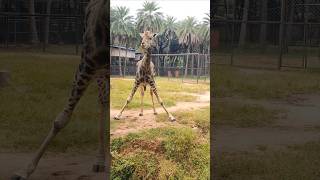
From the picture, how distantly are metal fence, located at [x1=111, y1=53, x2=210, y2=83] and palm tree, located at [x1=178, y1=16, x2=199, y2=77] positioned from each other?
0.06 meters

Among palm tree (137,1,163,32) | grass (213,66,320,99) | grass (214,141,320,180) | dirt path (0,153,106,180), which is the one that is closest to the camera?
palm tree (137,1,163,32)

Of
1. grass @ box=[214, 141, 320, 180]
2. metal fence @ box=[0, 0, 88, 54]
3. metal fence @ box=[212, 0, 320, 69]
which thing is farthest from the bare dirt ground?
grass @ box=[214, 141, 320, 180]

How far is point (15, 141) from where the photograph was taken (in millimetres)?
3787

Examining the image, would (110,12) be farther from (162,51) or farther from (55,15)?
(55,15)

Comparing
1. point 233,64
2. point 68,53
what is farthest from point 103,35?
point 233,64

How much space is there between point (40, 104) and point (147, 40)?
1.46 metres

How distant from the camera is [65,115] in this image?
296cm

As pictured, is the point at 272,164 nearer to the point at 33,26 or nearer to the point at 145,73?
the point at 145,73

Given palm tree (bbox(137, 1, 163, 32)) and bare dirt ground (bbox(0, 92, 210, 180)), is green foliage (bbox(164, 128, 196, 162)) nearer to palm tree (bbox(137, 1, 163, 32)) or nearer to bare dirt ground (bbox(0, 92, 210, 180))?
bare dirt ground (bbox(0, 92, 210, 180))

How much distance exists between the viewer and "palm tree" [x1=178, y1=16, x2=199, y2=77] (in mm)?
2559

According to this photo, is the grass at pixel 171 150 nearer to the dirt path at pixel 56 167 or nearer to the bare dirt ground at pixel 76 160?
the bare dirt ground at pixel 76 160

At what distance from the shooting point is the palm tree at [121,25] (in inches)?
Answer: 101

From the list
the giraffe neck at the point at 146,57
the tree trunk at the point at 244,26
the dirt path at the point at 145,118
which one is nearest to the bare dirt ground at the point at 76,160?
the dirt path at the point at 145,118

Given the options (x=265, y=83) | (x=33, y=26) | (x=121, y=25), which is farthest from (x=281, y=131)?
(x=33, y=26)
